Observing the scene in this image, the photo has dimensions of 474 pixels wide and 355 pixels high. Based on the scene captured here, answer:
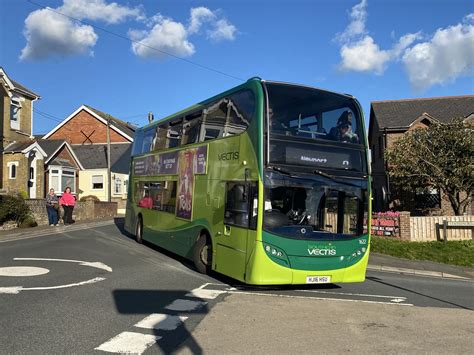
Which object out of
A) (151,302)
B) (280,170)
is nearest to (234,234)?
(280,170)

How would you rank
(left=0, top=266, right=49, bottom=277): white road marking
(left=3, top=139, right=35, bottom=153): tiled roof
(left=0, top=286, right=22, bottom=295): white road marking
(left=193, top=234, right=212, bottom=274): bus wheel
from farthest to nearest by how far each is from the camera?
(left=3, top=139, right=35, bottom=153): tiled roof, (left=193, top=234, right=212, bottom=274): bus wheel, (left=0, top=266, right=49, bottom=277): white road marking, (left=0, top=286, right=22, bottom=295): white road marking

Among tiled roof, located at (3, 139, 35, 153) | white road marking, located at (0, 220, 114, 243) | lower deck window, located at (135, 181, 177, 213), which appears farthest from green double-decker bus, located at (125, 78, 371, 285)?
tiled roof, located at (3, 139, 35, 153)

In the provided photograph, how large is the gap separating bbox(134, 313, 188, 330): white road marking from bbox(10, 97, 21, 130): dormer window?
2588cm

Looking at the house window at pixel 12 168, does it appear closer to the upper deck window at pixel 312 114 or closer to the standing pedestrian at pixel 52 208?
the standing pedestrian at pixel 52 208

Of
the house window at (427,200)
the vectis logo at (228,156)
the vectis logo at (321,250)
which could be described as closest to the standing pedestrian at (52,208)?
the vectis logo at (228,156)

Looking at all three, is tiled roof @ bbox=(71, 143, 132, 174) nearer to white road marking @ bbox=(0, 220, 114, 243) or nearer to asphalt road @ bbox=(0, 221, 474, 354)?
white road marking @ bbox=(0, 220, 114, 243)

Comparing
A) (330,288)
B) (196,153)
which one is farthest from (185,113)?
(330,288)

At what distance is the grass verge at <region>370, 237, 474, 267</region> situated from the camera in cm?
1450

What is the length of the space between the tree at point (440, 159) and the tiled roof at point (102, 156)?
2774cm

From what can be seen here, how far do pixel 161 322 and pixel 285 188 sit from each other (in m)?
3.23

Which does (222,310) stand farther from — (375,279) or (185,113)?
(185,113)

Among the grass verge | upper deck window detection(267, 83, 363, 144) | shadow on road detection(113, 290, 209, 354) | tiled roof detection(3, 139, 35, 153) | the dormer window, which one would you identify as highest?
the dormer window

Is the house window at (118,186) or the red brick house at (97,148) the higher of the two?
the red brick house at (97,148)

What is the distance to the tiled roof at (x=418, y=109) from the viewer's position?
2795cm
